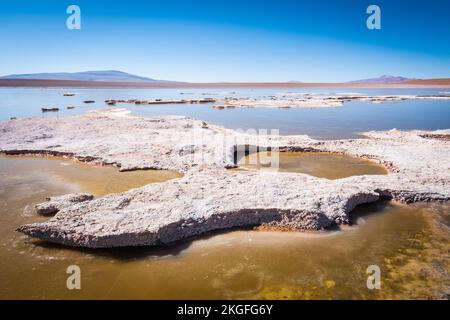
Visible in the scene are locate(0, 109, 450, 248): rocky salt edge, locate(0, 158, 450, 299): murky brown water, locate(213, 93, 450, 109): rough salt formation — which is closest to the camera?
locate(0, 158, 450, 299): murky brown water

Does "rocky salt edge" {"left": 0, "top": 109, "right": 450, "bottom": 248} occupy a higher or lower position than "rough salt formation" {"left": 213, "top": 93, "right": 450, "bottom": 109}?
lower

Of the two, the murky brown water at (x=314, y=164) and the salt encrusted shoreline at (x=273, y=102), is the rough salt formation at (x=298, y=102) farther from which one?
the murky brown water at (x=314, y=164)

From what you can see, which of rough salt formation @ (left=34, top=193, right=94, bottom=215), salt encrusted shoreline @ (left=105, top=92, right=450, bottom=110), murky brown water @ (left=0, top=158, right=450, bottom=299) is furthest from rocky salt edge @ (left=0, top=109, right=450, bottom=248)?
salt encrusted shoreline @ (left=105, top=92, right=450, bottom=110)

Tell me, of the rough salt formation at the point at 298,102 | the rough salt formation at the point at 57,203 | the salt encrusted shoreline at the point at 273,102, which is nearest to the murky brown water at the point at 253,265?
the rough salt formation at the point at 57,203

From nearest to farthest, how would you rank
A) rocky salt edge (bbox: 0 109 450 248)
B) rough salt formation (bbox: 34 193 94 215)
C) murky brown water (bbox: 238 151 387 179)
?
rocky salt edge (bbox: 0 109 450 248) → rough salt formation (bbox: 34 193 94 215) → murky brown water (bbox: 238 151 387 179)

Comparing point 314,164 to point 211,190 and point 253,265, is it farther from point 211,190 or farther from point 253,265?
point 253,265

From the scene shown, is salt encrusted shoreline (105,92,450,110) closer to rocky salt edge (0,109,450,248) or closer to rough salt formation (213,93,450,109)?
rough salt formation (213,93,450,109)
